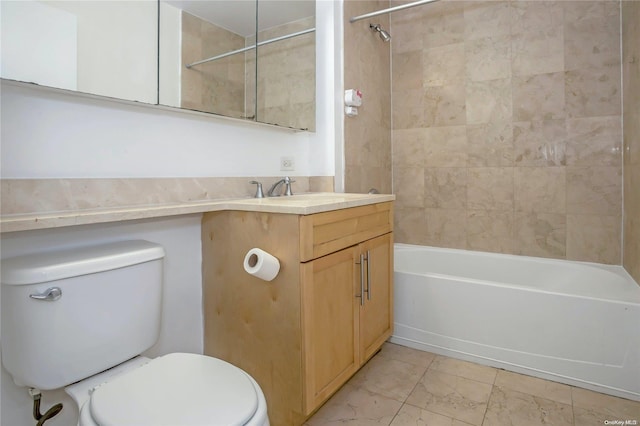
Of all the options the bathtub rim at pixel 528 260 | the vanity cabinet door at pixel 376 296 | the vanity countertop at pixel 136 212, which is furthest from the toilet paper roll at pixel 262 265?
the bathtub rim at pixel 528 260

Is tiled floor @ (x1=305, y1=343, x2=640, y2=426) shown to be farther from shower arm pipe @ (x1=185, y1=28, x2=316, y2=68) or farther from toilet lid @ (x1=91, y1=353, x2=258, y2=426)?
shower arm pipe @ (x1=185, y1=28, x2=316, y2=68)

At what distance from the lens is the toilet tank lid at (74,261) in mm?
914

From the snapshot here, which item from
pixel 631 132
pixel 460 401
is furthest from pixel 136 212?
pixel 631 132

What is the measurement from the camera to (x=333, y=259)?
142cm

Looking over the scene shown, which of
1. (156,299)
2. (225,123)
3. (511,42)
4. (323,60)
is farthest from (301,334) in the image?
(511,42)

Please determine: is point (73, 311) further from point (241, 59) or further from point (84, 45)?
point (241, 59)

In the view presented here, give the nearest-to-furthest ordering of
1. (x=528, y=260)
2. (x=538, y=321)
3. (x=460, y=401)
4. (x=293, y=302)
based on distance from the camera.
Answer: (x=293, y=302) → (x=460, y=401) → (x=538, y=321) → (x=528, y=260)

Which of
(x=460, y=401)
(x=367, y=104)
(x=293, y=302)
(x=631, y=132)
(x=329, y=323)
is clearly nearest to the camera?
(x=293, y=302)

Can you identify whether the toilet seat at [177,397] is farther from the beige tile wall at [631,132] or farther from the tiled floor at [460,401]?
the beige tile wall at [631,132]

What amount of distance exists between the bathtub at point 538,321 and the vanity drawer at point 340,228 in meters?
0.50

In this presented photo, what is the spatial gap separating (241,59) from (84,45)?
0.73 meters

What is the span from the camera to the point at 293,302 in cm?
127

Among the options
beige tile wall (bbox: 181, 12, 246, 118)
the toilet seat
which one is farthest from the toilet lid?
beige tile wall (bbox: 181, 12, 246, 118)

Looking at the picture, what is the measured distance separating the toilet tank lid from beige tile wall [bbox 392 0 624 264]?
6.94 ft
